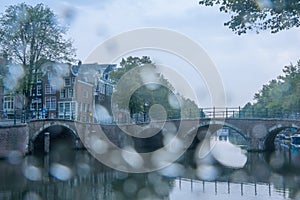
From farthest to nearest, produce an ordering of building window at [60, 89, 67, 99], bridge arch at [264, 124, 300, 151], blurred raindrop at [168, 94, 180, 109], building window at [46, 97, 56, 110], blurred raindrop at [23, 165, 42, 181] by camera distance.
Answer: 1. building window at [46, 97, 56, 110]
2. building window at [60, 89, 67, 99]
3. blurred raindrop at [168, 94, 180, 109]
4. bridge arch at [264, 124, 300, 151]
5. blurred raindrop at [23, 165, 42, 181]

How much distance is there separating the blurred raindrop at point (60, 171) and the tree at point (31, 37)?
11.6 meters

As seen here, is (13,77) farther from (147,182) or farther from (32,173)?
(147,182)

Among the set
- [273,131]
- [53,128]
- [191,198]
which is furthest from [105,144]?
[191,198]

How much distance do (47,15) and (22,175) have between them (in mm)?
18448

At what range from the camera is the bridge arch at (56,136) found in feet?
105

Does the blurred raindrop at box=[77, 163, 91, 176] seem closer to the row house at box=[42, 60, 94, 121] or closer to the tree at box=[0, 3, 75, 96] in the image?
the tree at box=[0, 3, 75, 96]

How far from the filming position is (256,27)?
9.17 metres

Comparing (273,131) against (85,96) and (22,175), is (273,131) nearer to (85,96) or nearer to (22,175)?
(22,175)

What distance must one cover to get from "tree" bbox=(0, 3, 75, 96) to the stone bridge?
4104mm

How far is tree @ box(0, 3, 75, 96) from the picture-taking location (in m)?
31.8

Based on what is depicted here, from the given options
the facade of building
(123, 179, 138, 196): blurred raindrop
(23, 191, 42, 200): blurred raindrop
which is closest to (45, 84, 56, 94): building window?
the facade of building

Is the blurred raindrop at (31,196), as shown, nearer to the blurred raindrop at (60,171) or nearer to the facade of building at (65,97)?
the blurred raindrop at (60,171)

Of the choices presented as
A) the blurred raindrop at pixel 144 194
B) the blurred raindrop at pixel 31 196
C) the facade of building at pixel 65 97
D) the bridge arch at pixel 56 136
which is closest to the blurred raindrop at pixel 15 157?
the bridge arch at pixel 56 136

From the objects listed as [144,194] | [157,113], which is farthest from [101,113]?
[144,194]
